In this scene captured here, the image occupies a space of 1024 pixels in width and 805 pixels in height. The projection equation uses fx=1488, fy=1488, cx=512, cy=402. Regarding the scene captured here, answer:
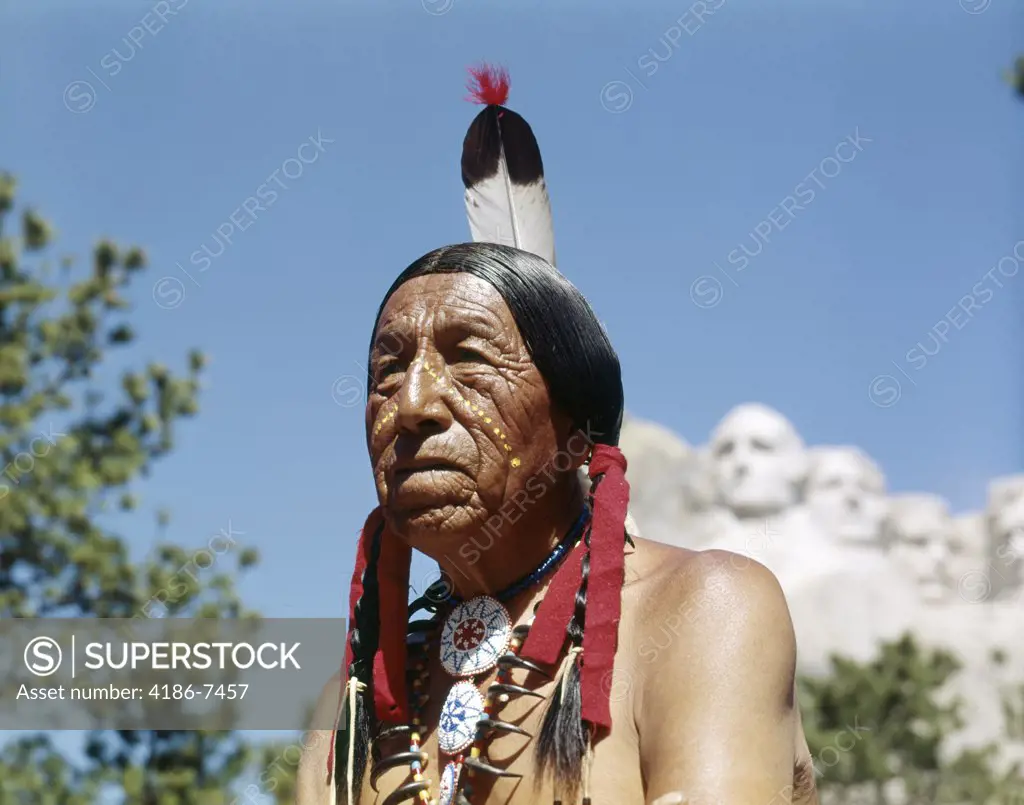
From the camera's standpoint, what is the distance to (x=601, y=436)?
3.45m

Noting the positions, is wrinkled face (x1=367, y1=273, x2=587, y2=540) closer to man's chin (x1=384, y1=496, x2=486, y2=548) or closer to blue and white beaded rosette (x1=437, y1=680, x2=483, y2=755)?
man's chin (x1=384, y1=496, x2=486, y2=548)

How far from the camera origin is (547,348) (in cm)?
330

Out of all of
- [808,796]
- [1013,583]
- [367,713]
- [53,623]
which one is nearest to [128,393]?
[53,623]

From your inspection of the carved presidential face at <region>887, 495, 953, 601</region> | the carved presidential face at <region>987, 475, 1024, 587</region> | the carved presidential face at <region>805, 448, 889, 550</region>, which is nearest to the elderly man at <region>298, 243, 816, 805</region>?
the carved presidential face at <region>987, 475, 1024, 587</region>

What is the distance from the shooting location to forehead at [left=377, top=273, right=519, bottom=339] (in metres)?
3.29

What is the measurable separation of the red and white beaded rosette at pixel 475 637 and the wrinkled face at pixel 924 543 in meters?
51.7

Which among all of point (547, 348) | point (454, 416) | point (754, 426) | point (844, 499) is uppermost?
point (754, 426)

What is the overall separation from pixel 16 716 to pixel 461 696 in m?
5.40

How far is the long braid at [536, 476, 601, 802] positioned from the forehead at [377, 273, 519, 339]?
628 mm

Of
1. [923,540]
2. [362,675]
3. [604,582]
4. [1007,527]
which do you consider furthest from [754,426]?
[604,582]

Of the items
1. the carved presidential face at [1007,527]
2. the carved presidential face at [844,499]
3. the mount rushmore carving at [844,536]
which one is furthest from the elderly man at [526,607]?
the carved presidential face at [844,499]

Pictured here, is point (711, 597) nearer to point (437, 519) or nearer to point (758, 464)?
point (437, 519)

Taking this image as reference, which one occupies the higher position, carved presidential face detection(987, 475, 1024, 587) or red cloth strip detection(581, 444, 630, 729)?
carved presidential face detection(987, 475, 1024, 587)

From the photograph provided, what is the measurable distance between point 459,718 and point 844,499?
181 feet
